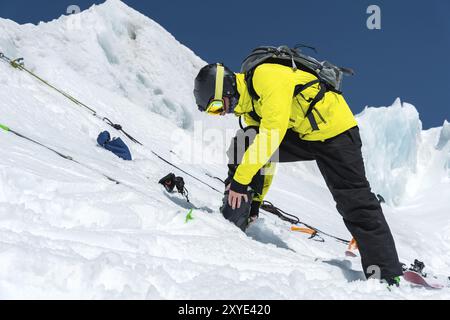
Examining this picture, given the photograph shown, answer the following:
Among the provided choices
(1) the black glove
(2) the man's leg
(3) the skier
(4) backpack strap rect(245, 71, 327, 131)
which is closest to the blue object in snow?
(1) the black glove

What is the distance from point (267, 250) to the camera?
2793mm

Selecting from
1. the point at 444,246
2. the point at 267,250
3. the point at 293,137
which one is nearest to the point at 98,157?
the point at 293,137

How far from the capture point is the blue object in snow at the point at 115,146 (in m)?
5.50

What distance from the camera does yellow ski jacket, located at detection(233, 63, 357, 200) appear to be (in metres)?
2.85

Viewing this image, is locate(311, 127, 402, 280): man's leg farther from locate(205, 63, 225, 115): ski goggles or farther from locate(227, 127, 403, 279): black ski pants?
locate(205, 63, 225, 115): ski goggles

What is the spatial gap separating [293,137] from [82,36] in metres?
11.6

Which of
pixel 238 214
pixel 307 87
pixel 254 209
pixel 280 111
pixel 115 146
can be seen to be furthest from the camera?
pixel 115 146

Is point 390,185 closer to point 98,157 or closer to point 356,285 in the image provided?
point 98,157

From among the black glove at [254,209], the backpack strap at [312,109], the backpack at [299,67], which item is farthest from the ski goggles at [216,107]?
the black glove at [254,209]

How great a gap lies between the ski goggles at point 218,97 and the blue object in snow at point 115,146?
8.12 ft

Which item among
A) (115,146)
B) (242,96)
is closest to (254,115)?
(242,96)

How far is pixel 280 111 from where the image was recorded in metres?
2.84

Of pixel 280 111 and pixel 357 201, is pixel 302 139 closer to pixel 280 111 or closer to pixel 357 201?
pixel 280 111

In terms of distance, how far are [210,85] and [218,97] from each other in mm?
106
